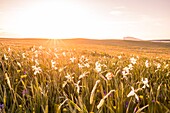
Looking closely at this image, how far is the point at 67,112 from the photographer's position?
7.52ft

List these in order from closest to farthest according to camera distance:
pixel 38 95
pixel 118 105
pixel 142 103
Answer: pixel 118 105 < pixel 38 95 < pixel 142 103

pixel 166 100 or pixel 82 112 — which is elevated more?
pixel 82 112

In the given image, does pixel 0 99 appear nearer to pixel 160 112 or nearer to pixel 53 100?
pixel 53 100

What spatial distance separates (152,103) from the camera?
2336 millimetres

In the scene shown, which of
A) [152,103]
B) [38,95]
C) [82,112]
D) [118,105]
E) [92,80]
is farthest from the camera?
[92,80]

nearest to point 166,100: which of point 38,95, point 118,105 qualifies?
point 118,105

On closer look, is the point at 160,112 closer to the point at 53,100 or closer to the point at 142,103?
the point at 142,103

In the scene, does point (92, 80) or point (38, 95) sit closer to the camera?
point (38, 95)

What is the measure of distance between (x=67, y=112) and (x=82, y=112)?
0.42m

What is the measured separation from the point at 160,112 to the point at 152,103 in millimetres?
120

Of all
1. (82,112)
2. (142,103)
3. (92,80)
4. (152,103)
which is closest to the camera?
(82,112)

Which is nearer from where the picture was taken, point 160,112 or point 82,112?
point 82,112

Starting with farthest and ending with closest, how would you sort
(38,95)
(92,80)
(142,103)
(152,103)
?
(92,80), (142,103), (38,95), (152,103)

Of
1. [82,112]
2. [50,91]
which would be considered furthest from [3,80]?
[82,112]
